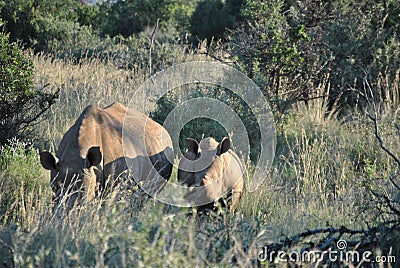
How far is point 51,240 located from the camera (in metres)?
4.96

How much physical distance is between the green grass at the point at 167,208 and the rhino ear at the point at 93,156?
472 millimetres

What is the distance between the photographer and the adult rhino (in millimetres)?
5992

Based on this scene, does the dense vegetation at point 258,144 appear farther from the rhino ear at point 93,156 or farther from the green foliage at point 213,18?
the green foliage at point 213,18

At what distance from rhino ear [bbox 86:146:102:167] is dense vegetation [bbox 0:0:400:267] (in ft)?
1.53

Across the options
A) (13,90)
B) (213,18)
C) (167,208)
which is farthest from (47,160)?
(213,18)

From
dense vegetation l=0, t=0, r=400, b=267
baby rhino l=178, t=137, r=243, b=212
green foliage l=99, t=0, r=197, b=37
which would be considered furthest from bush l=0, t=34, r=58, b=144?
green foliage l=99, t=0, r=197, b=37

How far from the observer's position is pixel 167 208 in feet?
21.7

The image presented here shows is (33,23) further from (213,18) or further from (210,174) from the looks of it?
(210,174)

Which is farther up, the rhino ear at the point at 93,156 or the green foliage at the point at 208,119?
the green foliage at the point at 208,119

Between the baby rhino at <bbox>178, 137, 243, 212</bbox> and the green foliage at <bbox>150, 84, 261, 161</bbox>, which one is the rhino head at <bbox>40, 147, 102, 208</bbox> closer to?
the baby rhino at <bbox>178, 137, 243, 212</bbox>

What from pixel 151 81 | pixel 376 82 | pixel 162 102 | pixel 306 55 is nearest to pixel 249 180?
pixel 162 102

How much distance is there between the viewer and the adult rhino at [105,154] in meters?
5.99

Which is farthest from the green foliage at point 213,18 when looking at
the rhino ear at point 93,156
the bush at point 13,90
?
the rhino ear at point 93,156

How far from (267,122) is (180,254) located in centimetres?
605
